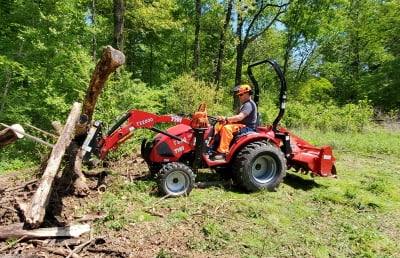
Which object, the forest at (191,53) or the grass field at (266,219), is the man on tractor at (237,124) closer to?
the grass field at (266,219)

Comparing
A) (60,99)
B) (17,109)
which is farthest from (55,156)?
(17,109)

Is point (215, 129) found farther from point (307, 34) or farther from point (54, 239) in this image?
point (307, 34)

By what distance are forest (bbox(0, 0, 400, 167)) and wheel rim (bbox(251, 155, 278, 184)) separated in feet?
13.8

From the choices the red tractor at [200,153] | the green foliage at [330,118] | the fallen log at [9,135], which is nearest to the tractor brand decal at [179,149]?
the red tractor at [200,153]

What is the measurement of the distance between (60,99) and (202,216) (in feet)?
22.0

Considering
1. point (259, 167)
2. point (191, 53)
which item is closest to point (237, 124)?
point (259, 167)

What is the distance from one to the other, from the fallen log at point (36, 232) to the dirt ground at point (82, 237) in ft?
0.16

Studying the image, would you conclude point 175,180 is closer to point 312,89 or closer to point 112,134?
point 112,134

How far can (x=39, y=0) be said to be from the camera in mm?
10570

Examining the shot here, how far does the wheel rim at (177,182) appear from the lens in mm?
5566

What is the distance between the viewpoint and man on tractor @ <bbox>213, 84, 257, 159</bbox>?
620cm

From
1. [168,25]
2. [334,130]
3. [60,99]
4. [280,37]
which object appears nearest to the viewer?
[60,99]

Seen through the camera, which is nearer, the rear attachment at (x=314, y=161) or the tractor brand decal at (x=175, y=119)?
the tractor brand decal at (x=175, y=119)

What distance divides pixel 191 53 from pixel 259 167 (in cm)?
1872
